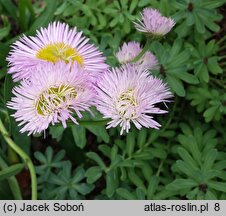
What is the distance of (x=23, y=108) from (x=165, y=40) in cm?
67

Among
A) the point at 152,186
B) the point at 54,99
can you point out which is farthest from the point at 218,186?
the point at 54,99

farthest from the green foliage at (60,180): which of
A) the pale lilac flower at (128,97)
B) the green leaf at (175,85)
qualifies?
the pale lilac flower at (128,97)

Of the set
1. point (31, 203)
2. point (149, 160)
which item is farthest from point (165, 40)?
point (31, 203)

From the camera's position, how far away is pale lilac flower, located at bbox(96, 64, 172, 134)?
80 cm

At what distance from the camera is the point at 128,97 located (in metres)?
0.82

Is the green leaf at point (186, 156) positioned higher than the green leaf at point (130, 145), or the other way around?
the green leaf at point (130, 145)

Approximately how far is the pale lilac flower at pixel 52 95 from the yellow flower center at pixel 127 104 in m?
Answer: 0.05

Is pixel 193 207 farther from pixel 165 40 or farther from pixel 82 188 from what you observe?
pixel 165 40

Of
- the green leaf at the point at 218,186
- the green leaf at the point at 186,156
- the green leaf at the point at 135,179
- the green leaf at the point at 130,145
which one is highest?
the green leaf at the point at 130,145

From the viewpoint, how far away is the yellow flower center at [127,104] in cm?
79

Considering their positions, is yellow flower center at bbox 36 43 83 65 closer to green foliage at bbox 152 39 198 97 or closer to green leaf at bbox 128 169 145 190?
green foliage at bbox 152 39 198 97

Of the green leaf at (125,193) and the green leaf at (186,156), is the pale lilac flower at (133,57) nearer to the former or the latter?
the green leaf at (186,156)

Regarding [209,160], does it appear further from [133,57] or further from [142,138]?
[133,57]

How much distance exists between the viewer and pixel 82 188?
1.24 metres
